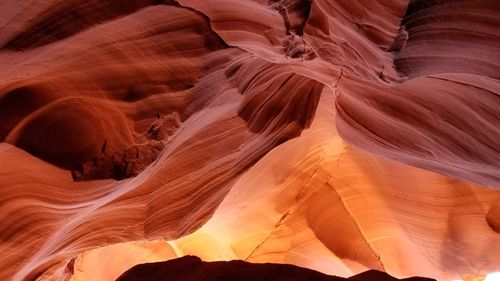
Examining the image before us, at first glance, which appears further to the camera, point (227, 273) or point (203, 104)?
point (203, 104)

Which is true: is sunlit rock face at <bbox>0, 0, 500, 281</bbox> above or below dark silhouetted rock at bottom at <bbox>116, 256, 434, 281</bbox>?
above

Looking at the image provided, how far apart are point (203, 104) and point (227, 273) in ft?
3.58

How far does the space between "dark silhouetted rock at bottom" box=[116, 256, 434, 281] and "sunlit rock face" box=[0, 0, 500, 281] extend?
1.85 feet

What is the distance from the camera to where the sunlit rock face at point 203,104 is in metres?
2.41

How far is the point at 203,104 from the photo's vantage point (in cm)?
327

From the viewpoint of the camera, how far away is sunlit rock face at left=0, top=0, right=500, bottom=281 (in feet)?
7.90

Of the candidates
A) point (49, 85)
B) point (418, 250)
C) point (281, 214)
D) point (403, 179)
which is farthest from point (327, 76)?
point (418, 250)

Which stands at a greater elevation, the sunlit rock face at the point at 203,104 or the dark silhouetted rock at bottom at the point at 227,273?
the sunlit rock face at the point at 203,104

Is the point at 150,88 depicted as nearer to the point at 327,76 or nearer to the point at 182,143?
the point at 182,143

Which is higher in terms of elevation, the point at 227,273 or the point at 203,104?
the point at 203,104

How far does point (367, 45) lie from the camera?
2.41m

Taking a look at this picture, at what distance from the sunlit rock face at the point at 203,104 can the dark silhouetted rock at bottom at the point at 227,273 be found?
0.56m

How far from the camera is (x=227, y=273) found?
2.97 metres

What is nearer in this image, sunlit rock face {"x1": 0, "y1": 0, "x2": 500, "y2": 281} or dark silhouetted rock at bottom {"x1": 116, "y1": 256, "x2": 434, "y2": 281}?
sunlit rock face {"x1": 0, "y1": 0, "x2": 500, "y2": 281}
